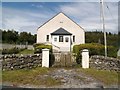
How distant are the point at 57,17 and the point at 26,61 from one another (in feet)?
83.7

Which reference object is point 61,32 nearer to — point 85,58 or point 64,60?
point 64,60

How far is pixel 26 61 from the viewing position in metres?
13.4

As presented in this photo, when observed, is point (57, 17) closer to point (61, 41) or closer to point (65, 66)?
point (61, 41)

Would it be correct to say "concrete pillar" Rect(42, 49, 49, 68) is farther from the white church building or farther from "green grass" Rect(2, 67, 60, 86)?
the white church building

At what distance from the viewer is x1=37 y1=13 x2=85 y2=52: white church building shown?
3641cm

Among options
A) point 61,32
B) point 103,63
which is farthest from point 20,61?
point 61,32

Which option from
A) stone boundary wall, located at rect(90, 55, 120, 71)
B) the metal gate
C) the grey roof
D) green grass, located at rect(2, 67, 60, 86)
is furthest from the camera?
the grey roof

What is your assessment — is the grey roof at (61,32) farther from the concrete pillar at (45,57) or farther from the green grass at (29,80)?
the green grass at (29,80)

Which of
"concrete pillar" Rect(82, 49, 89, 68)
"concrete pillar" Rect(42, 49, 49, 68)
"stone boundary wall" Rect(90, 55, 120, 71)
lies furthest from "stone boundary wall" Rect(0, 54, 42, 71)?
"stone boundary wall" Rect(90, 55, 120, 71)

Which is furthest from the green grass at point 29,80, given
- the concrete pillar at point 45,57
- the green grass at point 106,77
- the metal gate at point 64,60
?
the metal gate at point 64,60

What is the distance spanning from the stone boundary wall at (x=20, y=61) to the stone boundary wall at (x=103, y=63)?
3358 millimetres

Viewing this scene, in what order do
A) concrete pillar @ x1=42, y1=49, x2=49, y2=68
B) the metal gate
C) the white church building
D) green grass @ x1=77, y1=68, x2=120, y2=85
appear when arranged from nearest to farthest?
green grass @ x1=77, y1=68, x2=120, y2=85, concrete pillar @ x1=42, y1=49, x2=49, y2=68, the metal gate, the white church building

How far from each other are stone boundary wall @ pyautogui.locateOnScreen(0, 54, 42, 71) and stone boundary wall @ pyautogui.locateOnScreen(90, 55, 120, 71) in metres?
3.36

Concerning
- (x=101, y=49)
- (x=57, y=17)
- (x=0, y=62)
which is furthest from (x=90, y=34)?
(x=0, y=62)
